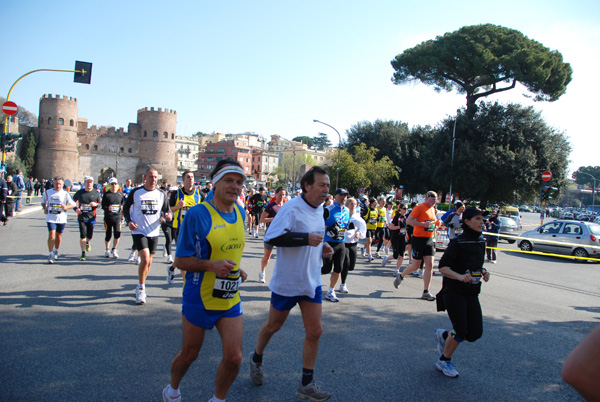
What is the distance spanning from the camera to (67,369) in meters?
3.78

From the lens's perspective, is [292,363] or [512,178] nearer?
[292,363]

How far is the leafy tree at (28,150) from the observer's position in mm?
62156

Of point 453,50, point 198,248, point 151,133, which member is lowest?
point 198,248

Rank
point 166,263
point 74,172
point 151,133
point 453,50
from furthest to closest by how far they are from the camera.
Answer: point 151,133 < point 74,172 < point 453,50 < point 166,263

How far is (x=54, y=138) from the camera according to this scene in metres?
64.3

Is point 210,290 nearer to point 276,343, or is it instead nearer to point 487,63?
point 276,343

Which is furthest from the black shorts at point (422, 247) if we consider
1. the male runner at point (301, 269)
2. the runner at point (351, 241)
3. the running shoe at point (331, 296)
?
the male runner at point (301, 269)

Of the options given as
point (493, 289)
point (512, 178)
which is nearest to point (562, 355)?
point (493, 289)

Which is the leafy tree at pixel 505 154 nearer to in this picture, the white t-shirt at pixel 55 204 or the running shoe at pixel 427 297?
the running shoe at pixel 427 297

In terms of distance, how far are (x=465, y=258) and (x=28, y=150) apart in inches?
2860

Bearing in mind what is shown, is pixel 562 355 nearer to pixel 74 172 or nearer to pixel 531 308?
pixel 531 308

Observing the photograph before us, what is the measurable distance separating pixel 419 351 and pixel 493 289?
15.8ft

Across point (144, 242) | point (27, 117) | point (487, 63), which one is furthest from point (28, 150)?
point (144, 242)

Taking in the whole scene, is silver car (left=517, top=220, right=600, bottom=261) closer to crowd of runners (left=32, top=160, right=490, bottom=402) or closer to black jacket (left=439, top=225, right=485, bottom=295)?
black jacket (left=439, top=225, right=485, bottom=295)
